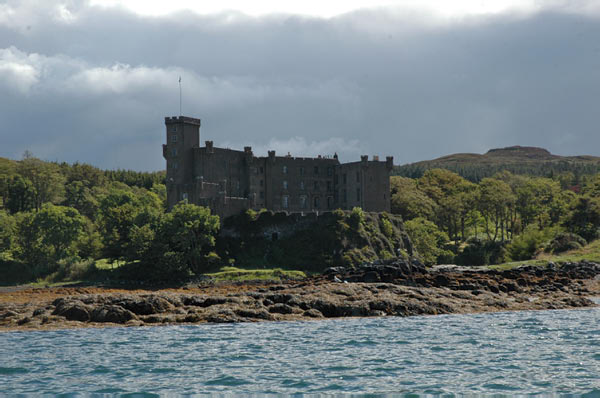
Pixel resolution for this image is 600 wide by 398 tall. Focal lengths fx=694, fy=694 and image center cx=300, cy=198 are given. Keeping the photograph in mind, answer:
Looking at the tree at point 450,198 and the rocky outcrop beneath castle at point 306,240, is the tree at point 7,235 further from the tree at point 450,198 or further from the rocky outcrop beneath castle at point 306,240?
the tree at point 450,198

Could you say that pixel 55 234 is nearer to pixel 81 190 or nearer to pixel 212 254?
pixel 212 254

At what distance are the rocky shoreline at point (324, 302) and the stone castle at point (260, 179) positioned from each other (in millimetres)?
40394

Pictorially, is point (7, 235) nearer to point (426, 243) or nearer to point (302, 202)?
point (302, 202)

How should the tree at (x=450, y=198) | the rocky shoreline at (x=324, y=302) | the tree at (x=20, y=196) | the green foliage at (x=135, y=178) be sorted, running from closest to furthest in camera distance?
1. the rocky shoreline at (x=324, y=302)
2. the tree at (x=450, y=198)
3. the tree at (x=20, y=196)
4. the green foliage at (x=135, y=178)

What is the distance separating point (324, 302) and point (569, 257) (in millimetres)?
54356

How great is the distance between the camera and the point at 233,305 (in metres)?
45.2

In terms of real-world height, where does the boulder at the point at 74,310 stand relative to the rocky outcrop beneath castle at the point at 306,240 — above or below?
below

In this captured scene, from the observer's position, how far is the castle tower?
10450 centimetres

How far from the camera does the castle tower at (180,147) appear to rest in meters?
104

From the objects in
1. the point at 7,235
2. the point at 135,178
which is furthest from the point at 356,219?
the point at 135,178

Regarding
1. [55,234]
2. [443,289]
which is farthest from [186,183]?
[443,289]

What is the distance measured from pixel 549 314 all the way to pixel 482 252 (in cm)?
6213

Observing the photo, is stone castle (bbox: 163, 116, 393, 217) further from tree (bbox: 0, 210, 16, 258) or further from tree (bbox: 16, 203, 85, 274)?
tree (bbox: 0, 210, 16, 258)

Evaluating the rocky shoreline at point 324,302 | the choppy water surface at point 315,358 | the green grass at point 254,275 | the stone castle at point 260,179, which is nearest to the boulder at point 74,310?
the rocky shoreline at point 324,302
